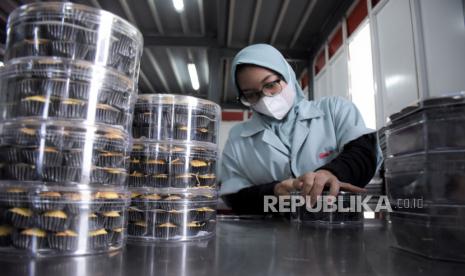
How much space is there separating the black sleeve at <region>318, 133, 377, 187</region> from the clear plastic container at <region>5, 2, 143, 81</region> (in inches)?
34.0

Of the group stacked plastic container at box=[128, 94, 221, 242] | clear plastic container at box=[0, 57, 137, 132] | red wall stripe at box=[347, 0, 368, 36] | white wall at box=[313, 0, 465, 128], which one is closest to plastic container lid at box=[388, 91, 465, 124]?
stacked plastic container at box=[128, 94, 221, 242]

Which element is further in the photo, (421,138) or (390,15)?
(390,15)

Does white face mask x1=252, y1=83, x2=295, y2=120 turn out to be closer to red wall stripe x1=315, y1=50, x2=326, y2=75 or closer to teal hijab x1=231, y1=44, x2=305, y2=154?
teal hijab x1=231, y1=44, x2=305, y2=154

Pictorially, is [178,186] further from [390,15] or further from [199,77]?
[199,77]

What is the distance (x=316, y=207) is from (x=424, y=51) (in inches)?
59.9

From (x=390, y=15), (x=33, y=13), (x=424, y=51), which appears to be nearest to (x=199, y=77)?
(x=390, y=15)

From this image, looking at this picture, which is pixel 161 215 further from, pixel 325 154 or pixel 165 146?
pixel 325 154

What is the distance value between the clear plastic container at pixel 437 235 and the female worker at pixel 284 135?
635 millimetres

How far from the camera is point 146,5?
329cm

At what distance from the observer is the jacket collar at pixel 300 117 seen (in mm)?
1373

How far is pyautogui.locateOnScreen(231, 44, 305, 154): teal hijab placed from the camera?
4.31 feet

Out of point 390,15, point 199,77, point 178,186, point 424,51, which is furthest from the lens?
point 199,77

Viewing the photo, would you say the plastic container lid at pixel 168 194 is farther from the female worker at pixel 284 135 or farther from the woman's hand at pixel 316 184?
the female worker at pixel 284 135

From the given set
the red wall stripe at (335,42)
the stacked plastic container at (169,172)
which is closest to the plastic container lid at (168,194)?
the stacked plastic container at (169,172)
